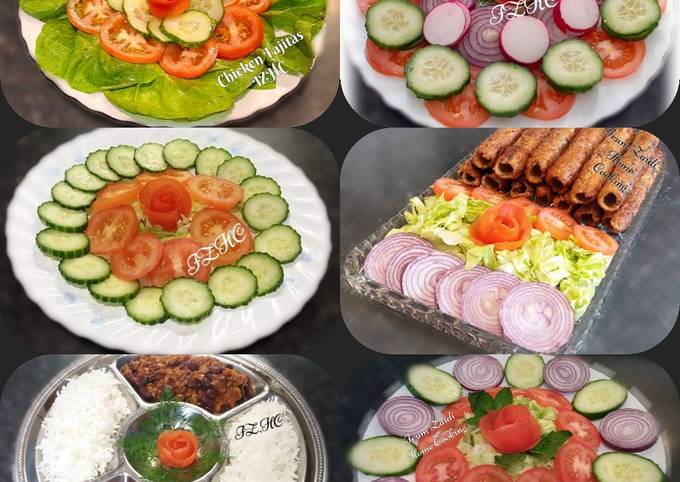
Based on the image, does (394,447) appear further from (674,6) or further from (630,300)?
(674,6)

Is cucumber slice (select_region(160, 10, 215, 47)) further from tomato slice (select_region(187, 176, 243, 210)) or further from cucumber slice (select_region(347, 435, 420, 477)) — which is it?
cucumber slice (select_region(347, 435, 420, 477))

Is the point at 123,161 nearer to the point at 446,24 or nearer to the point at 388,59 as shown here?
the point at 388,59

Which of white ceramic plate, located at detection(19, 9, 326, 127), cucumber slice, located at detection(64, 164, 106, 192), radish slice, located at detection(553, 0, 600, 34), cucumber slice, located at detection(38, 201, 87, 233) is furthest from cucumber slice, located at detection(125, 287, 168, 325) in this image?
radish slice, located at detection(553, 0, 600, 34)

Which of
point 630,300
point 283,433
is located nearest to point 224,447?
point 283,433

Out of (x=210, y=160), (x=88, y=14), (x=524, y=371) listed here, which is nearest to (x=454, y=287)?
(x=524, y=371)

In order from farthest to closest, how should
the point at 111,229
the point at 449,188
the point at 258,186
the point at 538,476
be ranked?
1. the point at 449,188
2. the point at 258,186
3. the point at 111,229
4. the point at 538,476

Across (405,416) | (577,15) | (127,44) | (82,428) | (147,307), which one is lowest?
(82,428)

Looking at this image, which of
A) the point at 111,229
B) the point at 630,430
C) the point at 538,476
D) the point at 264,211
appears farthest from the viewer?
the point at 264,211
